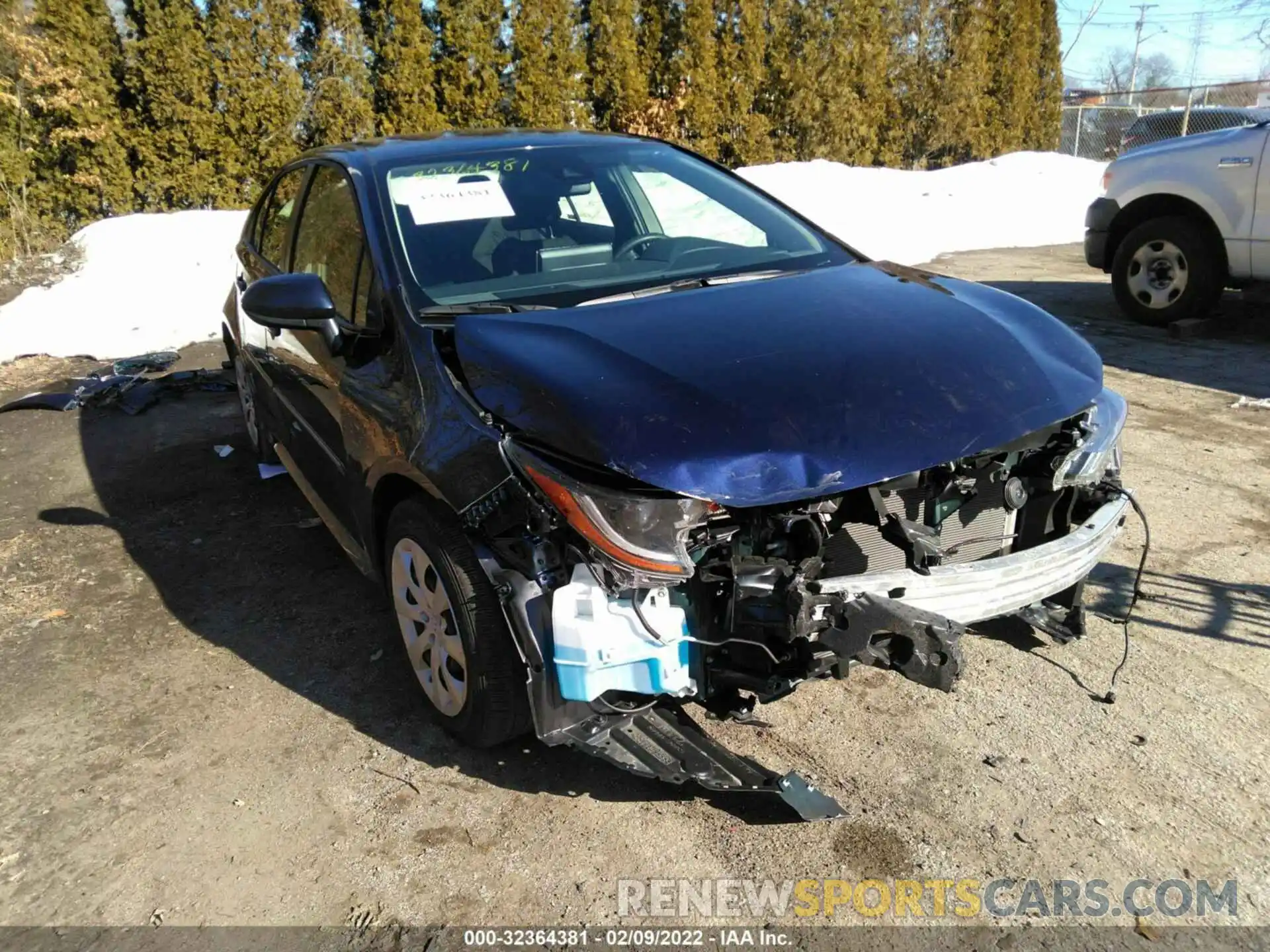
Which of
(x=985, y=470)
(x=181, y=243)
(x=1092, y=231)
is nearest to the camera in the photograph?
(x=985, y=470)

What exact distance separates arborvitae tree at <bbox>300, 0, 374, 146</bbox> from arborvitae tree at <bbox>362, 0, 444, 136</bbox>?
0.97 feet

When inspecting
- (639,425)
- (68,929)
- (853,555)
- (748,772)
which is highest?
(639,425)

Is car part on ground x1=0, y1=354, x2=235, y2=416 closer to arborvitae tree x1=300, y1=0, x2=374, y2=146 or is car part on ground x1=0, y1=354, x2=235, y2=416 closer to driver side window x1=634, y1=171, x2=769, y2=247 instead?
driver side window x1=634, y1=171, x2=769, y2=247

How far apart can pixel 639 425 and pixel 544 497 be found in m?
0.30

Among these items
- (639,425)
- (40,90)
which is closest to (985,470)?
(639,425)

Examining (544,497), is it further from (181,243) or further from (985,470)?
(181,243)

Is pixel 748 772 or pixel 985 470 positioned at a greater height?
pixel 985 470

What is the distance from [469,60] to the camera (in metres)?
12.5

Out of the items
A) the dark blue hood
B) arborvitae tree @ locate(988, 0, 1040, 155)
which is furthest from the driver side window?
arborvitae tree @ locate(988, 0, 1040, 155)

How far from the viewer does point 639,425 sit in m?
2.38

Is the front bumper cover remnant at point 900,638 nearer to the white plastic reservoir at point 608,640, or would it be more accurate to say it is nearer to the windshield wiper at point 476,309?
the white plastic reservoir at point 608,640

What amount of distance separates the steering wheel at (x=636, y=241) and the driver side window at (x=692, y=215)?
0.18 feet

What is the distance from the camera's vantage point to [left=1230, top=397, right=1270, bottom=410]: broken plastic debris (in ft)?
18.9

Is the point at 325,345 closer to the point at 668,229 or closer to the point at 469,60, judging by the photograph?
the point at 668,229
